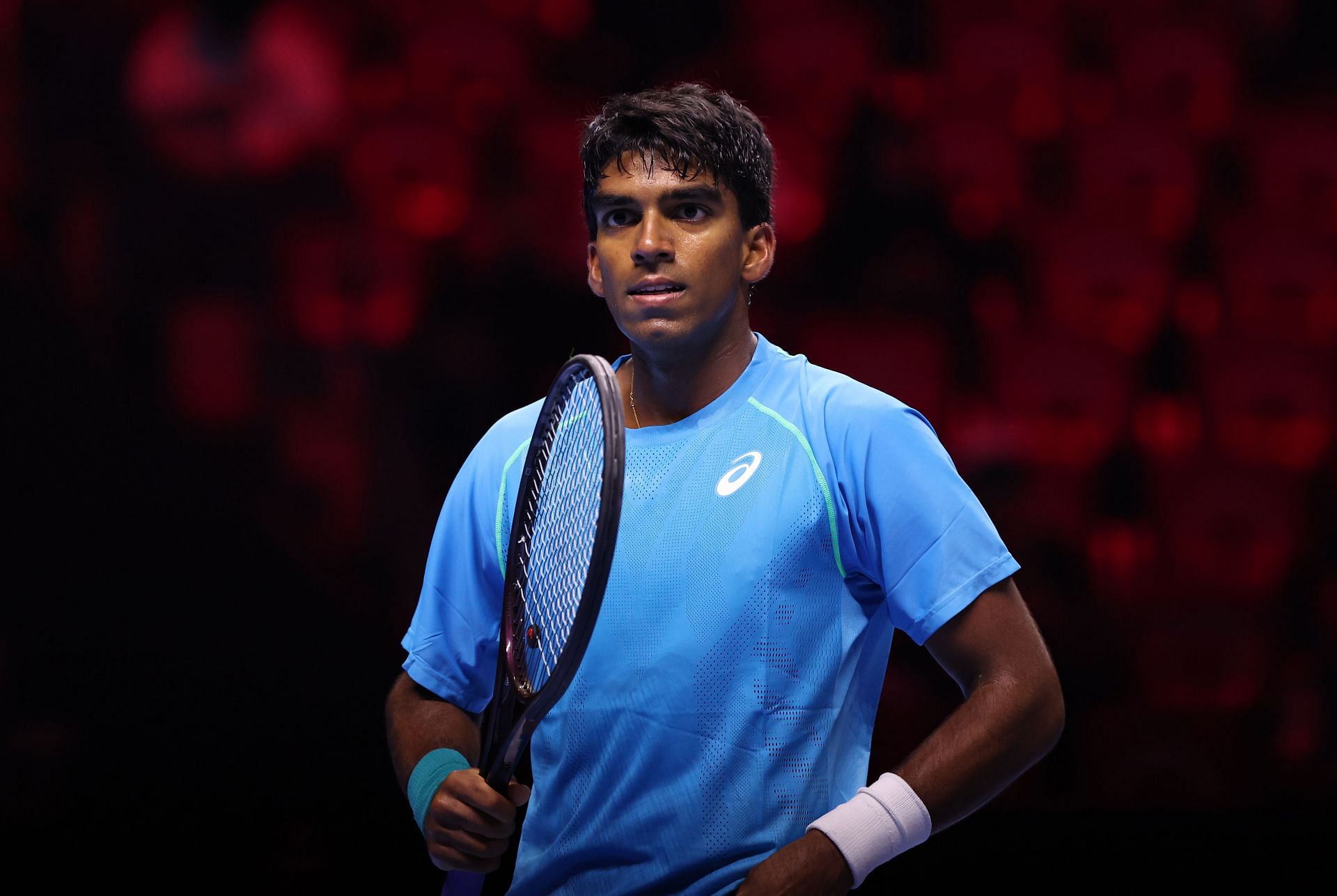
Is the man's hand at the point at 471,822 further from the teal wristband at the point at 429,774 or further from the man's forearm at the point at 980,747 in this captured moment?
the man's forearm at the point at 980,747

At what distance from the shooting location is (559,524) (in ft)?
4.67

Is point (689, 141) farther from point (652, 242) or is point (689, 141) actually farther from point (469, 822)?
point (469, 822)

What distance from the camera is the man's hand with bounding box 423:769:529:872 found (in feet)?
4.26

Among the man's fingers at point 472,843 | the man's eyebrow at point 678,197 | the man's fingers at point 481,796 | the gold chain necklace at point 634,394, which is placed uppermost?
the man's eyebrow at point 678,197

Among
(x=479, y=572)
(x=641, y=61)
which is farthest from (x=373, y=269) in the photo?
(x=479, y=572)

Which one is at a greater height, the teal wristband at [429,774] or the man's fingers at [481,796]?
the man's fingers at [481,796]

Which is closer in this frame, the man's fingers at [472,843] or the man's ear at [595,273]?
the man's fingers at [472,843]

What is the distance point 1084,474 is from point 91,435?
7.45ft

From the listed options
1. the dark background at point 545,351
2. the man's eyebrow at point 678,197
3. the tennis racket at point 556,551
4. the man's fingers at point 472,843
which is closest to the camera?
the tennis racket at point 556,551

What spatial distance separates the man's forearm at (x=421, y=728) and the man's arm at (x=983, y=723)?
449 millimetres

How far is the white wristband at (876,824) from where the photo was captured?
1.29 m

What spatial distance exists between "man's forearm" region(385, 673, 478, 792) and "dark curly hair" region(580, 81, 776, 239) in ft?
2.01

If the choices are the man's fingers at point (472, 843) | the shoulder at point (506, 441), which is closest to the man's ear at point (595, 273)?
the shoulder at point (506, 441)

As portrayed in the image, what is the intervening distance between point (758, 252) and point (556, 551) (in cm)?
48
